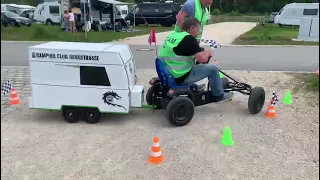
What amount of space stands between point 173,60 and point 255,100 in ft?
4.60

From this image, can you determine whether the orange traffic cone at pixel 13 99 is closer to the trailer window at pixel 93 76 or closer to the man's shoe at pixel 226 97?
the trailer window at pixel 93 76

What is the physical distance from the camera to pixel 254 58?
34.3 feet

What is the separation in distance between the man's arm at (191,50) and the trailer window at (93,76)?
100cm

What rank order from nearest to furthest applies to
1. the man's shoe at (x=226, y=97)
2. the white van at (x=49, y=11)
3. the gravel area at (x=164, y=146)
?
the gravel area at (x=164, y=146)
the man's shoe at (x=226, y=97)
the white van at (x=49, y=11)

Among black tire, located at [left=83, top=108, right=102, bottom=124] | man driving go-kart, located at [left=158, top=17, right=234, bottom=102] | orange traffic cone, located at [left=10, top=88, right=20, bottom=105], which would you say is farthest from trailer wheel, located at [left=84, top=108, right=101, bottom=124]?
orange traffic cone, located at [left=10, top=88, right=20, bottom=105]

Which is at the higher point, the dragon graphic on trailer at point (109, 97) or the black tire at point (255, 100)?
the dragon graphic on trailer at point (109, 97)

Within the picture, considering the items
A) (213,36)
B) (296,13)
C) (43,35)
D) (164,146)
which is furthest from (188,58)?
(296,13)

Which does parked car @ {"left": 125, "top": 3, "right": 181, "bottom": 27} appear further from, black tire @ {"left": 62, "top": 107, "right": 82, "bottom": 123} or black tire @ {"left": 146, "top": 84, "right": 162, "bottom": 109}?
black tire @ {"left": 62, "top": 107, "right": 82, "bottom": 123}

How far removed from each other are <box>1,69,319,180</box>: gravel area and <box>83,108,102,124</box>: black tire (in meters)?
0.11

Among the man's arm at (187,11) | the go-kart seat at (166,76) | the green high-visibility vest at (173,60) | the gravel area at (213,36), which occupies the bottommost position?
the gravel area at (213,36)

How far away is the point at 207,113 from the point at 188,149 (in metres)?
1.40

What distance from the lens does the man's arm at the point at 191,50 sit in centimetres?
432

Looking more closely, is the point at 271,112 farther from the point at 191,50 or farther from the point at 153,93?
the point at 153,93

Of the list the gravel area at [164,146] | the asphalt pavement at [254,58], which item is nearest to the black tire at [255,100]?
the gravel area at [164,146]
